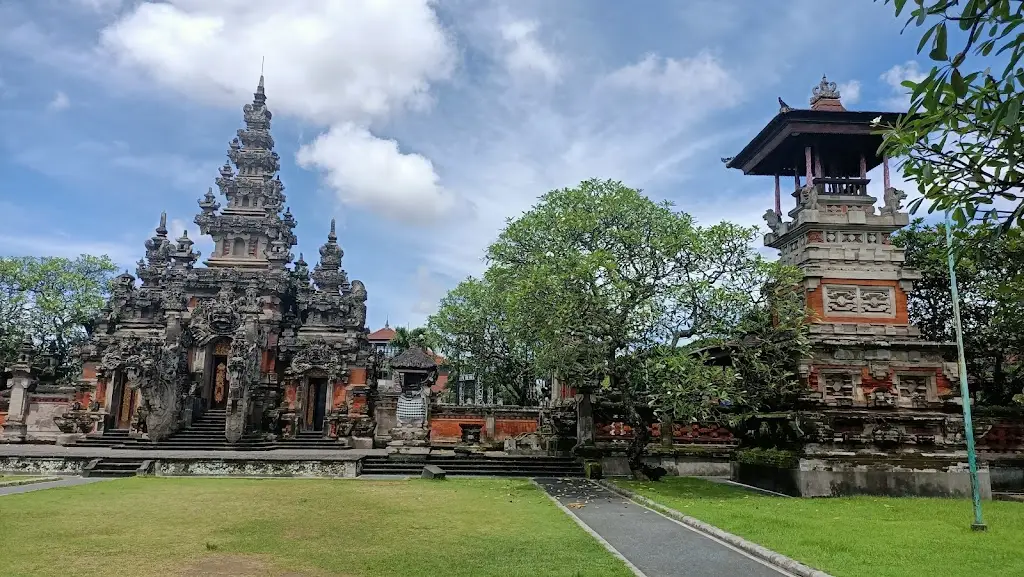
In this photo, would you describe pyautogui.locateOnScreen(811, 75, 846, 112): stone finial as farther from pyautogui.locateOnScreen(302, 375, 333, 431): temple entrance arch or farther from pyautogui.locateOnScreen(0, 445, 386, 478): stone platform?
pyautogui.locateOnScreen(302, 375, 333, 431): temple entrance arch

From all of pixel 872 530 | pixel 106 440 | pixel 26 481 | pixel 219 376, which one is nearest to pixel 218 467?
pixel 26 481

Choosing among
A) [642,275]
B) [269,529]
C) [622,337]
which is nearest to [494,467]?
[622,337]

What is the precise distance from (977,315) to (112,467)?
1109 inches

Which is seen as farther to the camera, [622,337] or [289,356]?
[289,356]

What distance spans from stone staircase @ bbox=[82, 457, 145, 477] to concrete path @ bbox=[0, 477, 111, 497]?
2.65 ft

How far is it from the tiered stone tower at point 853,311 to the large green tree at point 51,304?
36.9 metres

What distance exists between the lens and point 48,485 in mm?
16203

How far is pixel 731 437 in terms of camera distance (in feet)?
74.4

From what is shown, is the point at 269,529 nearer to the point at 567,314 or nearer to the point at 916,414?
the point at 567,314

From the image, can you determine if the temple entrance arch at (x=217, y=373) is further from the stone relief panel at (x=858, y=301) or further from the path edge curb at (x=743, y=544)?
the stone relief panel at (x=858, y=301)

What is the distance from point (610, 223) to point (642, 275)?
364 centimetres

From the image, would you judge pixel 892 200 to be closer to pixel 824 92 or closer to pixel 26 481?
pixel 824 92

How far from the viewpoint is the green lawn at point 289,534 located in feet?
25.7

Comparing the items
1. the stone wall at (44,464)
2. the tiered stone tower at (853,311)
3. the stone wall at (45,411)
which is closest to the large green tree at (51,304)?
the stone wall at (45,411)
